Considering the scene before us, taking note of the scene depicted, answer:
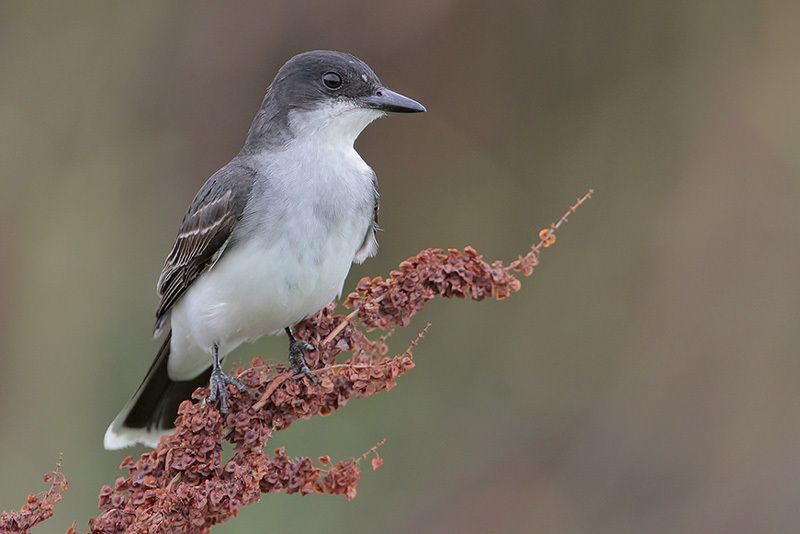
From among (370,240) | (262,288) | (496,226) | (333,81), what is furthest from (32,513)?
(496,226)

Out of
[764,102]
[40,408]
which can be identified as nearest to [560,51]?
[764,102]

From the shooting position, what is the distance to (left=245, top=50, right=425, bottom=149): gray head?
6.26 m

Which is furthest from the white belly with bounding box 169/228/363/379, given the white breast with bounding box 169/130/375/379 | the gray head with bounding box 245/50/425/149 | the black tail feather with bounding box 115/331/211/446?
the gray head with bounding box 245/50/425/149

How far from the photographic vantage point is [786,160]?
24.8ft

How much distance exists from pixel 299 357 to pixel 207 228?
100cm

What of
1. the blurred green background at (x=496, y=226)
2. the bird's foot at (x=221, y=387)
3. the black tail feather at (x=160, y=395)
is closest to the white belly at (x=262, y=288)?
the bird's foot at (x=221, y=387)

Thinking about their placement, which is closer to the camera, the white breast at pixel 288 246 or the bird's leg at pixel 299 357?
the bird's leg at pixel 299 357

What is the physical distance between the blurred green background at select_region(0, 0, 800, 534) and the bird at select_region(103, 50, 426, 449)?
1.23m

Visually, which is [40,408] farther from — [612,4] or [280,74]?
[612,4]

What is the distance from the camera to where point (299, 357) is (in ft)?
18.3

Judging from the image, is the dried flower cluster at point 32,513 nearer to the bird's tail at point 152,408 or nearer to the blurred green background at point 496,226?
the bird's tail at point 152,408

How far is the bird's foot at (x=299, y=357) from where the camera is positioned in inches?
197

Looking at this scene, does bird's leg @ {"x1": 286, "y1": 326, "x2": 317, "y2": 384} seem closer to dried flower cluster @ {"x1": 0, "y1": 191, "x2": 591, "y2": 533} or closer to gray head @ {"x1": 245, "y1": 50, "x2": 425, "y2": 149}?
dried flower cluster @ {"x1": 0, "y1": 191, "x2": 591, "y2": 533}

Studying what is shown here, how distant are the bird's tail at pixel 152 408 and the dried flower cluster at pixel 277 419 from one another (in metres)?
1.42
